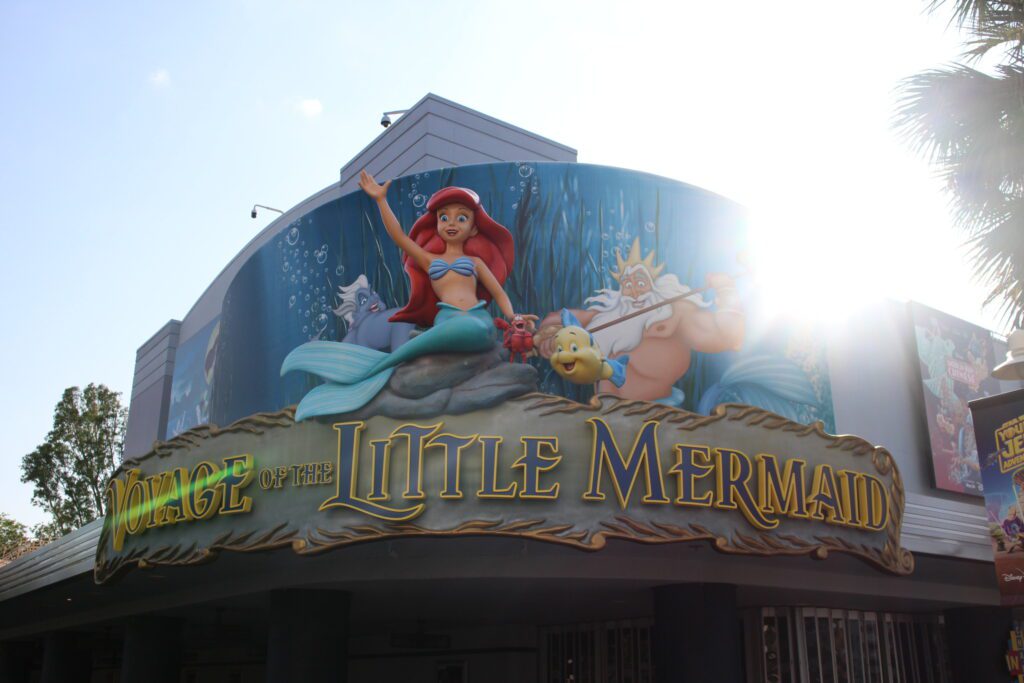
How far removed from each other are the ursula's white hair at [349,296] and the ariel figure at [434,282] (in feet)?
2.86

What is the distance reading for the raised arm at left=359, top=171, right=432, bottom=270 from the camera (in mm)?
15977

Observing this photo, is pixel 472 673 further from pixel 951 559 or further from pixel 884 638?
pixel 951 559

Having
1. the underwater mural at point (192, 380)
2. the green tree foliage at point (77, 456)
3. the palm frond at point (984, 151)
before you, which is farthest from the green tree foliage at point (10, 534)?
the palm frond at point (984, 151)

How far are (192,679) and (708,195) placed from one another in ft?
92.2

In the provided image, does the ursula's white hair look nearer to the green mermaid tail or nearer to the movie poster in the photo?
the green mermaid tail

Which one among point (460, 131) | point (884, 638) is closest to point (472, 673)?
point (884, 638)

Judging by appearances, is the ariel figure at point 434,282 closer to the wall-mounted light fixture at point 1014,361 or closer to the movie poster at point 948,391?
the wall-mounted light fixture at point 1014,361

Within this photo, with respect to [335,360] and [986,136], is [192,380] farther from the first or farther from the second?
[986,136]

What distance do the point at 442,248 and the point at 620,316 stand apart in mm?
3182

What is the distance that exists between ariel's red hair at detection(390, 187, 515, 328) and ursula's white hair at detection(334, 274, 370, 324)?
1.11 metres

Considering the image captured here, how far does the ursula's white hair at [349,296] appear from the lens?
676 inches

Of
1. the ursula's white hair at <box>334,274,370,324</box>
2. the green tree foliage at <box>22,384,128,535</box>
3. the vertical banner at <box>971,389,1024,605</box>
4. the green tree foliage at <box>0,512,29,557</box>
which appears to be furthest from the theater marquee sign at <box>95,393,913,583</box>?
the green tree foliage at <box>0,512,29,557</box>

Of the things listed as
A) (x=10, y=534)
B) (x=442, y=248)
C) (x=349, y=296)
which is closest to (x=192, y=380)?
(x=349, y=296)

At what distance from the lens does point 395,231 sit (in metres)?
16.0
